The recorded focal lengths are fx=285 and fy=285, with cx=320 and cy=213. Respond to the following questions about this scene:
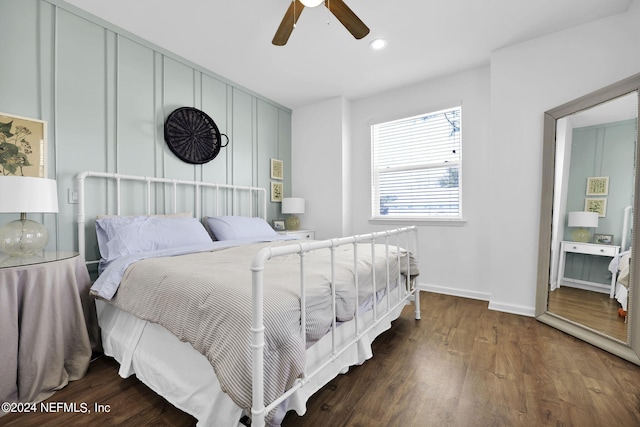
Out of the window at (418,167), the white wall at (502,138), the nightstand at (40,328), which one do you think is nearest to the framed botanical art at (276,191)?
the white wall at (502,138)

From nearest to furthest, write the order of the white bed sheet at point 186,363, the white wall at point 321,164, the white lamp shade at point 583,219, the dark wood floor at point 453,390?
Result: the white bed sheet at point 186,363 < the dark wood floor at point 453,390 < the white lamp shade at point 583,219 < the white wall at point 321,164

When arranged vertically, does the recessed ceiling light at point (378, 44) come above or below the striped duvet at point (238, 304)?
above

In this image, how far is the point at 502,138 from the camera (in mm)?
2695

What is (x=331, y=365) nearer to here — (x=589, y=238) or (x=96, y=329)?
(x=96, y=329)

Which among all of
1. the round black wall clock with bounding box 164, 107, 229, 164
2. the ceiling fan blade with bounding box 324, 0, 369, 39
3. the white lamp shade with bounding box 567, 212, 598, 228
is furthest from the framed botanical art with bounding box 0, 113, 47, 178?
the white lamp shade with bounding box 567, 212, 598, 228

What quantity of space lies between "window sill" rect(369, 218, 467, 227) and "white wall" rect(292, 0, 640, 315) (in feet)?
0.13

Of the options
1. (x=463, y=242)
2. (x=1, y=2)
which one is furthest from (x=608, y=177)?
(x=1, y=2)

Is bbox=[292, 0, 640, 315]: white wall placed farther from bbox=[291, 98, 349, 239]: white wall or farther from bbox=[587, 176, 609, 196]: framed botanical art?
bbox=[587, 176, 609, 196]: framed botanical art

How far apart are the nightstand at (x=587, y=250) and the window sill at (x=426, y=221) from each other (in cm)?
91

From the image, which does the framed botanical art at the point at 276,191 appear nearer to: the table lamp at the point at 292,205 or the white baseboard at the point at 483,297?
the table lamp at the point at 292,205

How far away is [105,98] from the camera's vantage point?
2.29m

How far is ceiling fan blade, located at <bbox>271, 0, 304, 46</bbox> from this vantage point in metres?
1.74

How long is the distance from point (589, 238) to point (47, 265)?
3.58 metres

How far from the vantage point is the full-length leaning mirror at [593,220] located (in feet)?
6.27
